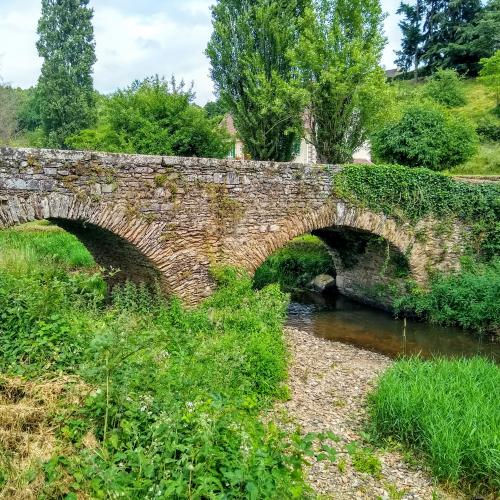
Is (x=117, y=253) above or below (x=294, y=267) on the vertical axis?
above

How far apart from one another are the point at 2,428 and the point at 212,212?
210 inches

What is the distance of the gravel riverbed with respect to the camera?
3.88 metres

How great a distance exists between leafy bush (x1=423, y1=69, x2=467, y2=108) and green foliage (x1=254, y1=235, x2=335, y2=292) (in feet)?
65.5

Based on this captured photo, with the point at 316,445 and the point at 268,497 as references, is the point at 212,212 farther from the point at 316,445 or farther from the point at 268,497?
the point at 268,497

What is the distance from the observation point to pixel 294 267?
1478 cm

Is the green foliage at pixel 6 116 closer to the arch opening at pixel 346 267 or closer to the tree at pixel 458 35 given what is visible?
the arch opening at pixel 346 267

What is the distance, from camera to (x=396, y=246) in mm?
10547

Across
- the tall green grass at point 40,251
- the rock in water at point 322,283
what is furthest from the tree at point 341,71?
the tall green grass at point 40,251

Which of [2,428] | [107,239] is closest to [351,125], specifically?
[107,239]

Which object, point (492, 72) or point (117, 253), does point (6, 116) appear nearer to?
point (117, 253)

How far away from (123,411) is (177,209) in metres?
4.70

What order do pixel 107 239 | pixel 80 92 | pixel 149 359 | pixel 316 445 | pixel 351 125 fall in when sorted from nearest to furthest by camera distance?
pixel 149 359 < pixel 316 445 < pixel 107 239 < pixel 351 125 < pixel 80 92

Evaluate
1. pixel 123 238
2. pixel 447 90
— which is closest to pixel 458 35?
pixel 447 90

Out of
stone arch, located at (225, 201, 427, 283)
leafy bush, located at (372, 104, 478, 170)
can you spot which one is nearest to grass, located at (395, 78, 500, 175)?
leafy bush, located at (372, 104, 478, 170)
